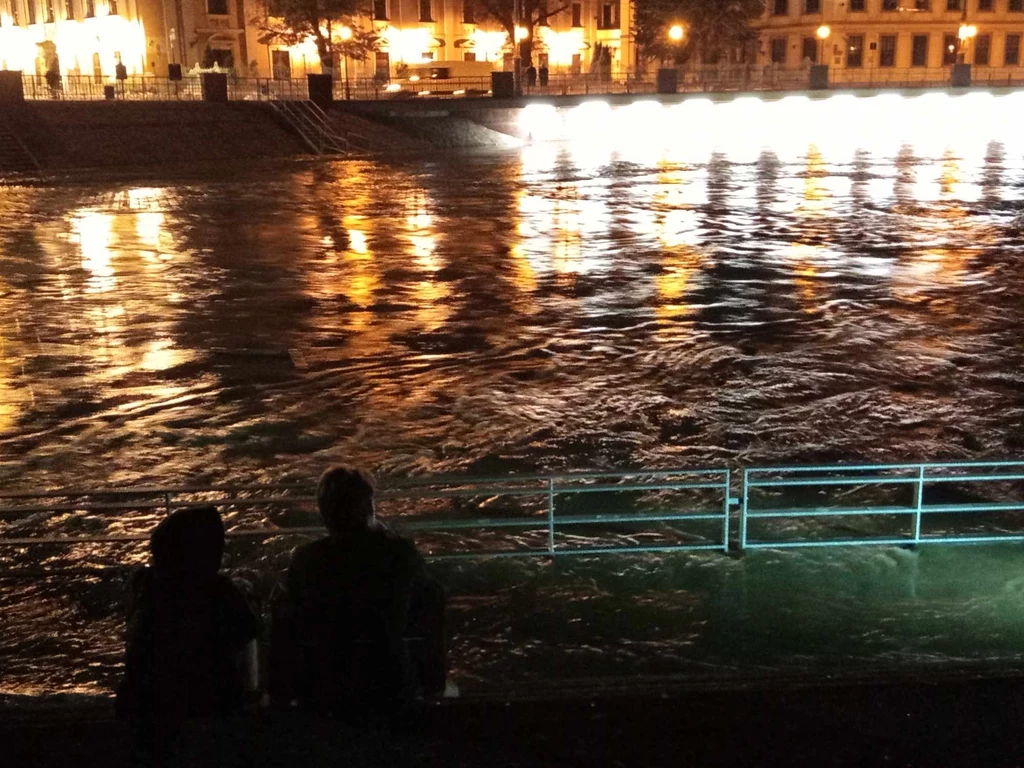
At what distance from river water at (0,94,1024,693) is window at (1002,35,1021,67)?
61494 mm

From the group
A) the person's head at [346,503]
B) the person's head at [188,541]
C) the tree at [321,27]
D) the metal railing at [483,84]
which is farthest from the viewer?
the tree at [321,27]

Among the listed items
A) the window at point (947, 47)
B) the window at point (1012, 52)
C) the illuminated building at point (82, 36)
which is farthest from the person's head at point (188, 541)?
the window at point (1012, 52)

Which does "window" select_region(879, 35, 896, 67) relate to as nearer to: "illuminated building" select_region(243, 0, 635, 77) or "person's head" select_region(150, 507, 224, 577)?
"illuminated building" select_region(243, 0, 635, 77)

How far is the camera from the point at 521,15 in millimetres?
76688

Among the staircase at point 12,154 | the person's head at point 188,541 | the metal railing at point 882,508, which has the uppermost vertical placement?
the staircase at point 12,154

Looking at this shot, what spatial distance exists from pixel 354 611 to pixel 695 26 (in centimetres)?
7484

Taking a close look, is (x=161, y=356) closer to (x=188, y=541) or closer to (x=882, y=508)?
(x=882, y=508)

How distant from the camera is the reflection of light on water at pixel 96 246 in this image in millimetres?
19422

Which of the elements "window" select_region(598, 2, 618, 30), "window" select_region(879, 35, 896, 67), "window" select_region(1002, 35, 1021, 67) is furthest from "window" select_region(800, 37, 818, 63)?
"window" select_region(598, 2, 618, 30)

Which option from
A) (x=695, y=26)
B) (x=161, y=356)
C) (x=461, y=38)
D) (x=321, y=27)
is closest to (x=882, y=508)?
(x=161, y=356)

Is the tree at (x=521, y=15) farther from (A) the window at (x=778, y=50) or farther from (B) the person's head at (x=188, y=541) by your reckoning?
(B) the person's head at (x=188, y=541)

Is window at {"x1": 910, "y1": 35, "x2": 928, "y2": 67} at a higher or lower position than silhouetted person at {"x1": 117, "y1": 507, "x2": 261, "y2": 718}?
higher

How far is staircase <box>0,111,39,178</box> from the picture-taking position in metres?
38.1

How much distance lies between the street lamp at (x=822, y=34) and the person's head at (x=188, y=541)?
8225 cm
